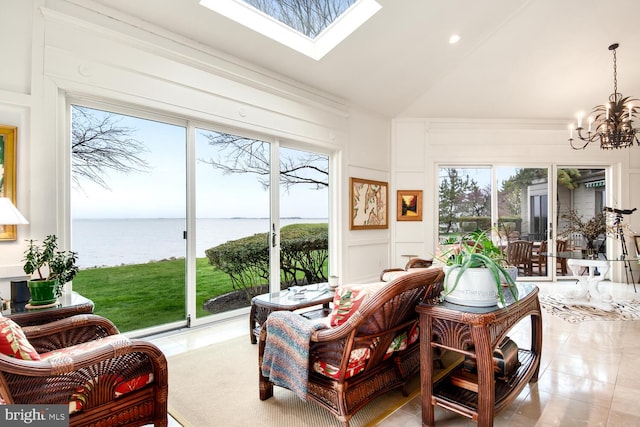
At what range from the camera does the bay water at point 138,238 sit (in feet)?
10.3

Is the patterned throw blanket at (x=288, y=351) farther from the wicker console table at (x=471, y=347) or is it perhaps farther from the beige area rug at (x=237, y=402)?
the wicker console table at (x=471, y=347)

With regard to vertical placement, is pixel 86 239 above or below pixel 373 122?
below

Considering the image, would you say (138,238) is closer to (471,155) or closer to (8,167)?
(8,167)

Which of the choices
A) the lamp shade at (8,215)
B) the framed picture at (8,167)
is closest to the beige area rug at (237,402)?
the lamp shade at (8,215)

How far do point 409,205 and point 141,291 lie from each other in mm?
4532

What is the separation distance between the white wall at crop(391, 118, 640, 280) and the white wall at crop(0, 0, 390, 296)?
8.86 feet

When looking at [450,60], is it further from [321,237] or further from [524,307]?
[524,307]

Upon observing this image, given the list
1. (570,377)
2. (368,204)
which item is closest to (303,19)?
(368,204)

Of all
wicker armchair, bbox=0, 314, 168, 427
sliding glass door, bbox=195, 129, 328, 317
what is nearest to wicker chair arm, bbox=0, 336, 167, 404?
wicker armchair, bbox=0, 314, 168, 427

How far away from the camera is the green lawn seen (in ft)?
10.7

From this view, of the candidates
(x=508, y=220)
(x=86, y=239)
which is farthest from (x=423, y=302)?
(x=508, y=220)

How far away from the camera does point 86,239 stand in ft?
10.3

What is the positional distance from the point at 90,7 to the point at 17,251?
7.08ft

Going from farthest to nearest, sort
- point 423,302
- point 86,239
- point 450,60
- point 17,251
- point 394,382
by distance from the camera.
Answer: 1. point 450,60
2. point 86,239
3. point 17,251
4. point 394,382
5. point 423,302
